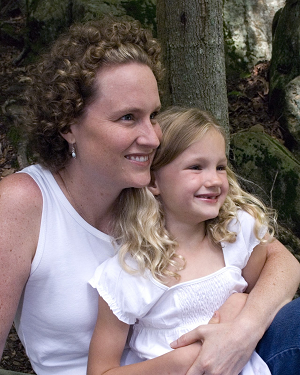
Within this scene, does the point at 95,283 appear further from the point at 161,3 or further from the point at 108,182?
the point at 161,3

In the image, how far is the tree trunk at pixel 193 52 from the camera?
292 cm

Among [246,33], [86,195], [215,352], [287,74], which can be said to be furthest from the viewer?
[246,33]

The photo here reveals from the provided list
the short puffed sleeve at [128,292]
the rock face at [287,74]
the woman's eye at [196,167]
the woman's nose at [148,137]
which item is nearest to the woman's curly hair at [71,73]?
the woman's nose at [148,137]

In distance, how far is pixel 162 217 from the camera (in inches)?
88.7

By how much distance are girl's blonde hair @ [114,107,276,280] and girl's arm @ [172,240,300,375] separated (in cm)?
24

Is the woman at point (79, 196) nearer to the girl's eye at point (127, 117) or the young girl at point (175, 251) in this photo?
the girl's eye at point (127, 117)

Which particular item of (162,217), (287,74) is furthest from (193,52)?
(287,74)

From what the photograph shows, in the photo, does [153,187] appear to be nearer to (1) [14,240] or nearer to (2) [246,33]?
(1) [14,240]

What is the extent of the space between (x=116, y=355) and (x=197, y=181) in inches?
34.9

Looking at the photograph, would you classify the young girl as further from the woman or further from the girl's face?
the woman

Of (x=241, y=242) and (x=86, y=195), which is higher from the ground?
(x=86, y=195)

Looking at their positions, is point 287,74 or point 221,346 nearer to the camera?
point 221,346

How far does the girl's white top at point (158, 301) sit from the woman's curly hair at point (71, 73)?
66 cm

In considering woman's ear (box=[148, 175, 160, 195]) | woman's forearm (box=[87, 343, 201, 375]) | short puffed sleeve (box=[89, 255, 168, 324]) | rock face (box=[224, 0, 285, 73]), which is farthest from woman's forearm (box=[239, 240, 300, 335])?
rock face (box=[224, 0, 285, 73])
